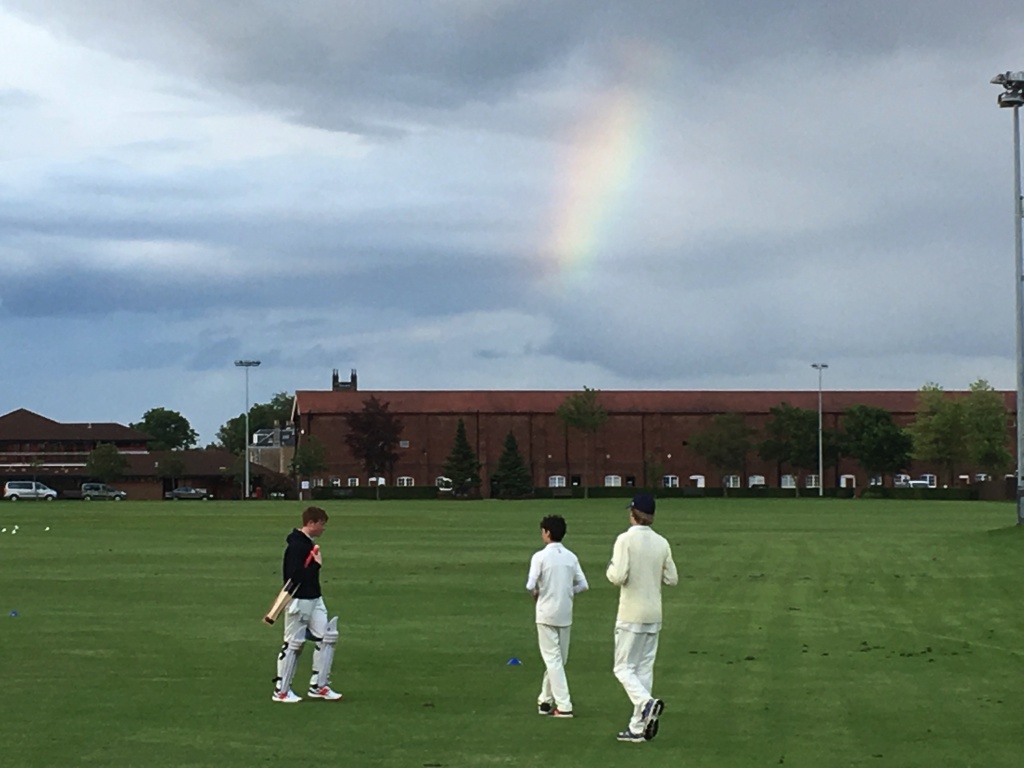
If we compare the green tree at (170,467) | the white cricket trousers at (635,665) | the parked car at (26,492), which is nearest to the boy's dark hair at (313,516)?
the white cricket trousers at (635,665)

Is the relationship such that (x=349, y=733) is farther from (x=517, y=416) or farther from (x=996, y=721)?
(x=517, y=416)

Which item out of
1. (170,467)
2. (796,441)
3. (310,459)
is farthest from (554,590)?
(170,467)

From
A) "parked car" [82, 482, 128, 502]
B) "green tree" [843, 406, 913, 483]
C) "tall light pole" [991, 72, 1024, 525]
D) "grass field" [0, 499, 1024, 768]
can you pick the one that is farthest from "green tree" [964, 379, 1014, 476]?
"grass field" [0, 499, 1024, 768]

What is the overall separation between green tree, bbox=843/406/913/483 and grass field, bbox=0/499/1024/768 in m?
108

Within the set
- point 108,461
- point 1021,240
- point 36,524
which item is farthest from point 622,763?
point 108,461

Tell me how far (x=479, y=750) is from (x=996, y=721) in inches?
187

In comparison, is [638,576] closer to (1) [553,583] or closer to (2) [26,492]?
(1) [553,583]

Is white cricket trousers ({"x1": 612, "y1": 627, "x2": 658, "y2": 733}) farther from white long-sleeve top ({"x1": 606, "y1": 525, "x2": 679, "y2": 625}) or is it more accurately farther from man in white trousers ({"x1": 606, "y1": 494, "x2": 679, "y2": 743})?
white long-sleeve top ({"x1": 606, "y1": 525, "x2": 679, "y2": 625})

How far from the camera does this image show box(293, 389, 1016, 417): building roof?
160 m

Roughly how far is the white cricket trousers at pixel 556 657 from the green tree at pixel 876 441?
136 metres

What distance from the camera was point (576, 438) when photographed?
158 metres

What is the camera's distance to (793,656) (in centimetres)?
1930

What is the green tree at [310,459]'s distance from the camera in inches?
5802

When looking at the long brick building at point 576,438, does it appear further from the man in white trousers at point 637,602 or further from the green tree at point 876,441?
the man in white trousers at point 637,602
